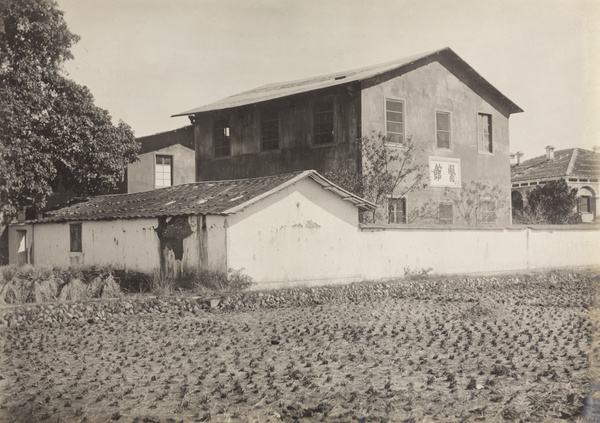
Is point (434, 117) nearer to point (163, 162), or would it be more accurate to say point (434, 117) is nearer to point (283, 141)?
point (283, 141)

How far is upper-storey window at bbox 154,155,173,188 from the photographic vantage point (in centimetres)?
2856

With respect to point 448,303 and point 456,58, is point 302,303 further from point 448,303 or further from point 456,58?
point 456,58

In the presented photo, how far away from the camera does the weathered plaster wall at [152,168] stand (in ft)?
90.5

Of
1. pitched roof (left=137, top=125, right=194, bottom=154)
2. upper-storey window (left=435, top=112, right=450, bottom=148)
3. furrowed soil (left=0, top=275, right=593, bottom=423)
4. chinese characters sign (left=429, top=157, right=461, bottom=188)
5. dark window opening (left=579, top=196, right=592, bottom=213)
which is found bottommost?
furrowed soil (left=0, top=275, right=593, bottom=423)

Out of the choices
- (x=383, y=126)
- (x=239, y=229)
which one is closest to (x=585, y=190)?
(x=383, y=126)

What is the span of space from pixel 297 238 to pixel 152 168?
43.0 ft

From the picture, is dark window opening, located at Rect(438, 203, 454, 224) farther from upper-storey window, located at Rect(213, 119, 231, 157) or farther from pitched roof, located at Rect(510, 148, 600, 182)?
pitched roof, located at Rect(510, 148, 600, 182)

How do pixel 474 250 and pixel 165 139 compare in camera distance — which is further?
pixel 165 139

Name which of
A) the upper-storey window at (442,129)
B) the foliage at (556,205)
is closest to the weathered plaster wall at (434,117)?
the upper-storey window at (442,129)

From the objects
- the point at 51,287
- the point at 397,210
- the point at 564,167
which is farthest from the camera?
the point at 564,167

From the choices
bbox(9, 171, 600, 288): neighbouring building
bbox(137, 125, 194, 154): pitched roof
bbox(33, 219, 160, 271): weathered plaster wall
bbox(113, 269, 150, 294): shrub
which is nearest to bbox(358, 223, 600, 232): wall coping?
bbox(9, 171, 600, 288): neighbouring building

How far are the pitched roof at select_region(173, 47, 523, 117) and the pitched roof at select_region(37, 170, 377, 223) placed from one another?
466cm

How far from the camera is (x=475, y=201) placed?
23.2m

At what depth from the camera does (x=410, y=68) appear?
22297 millimetres
